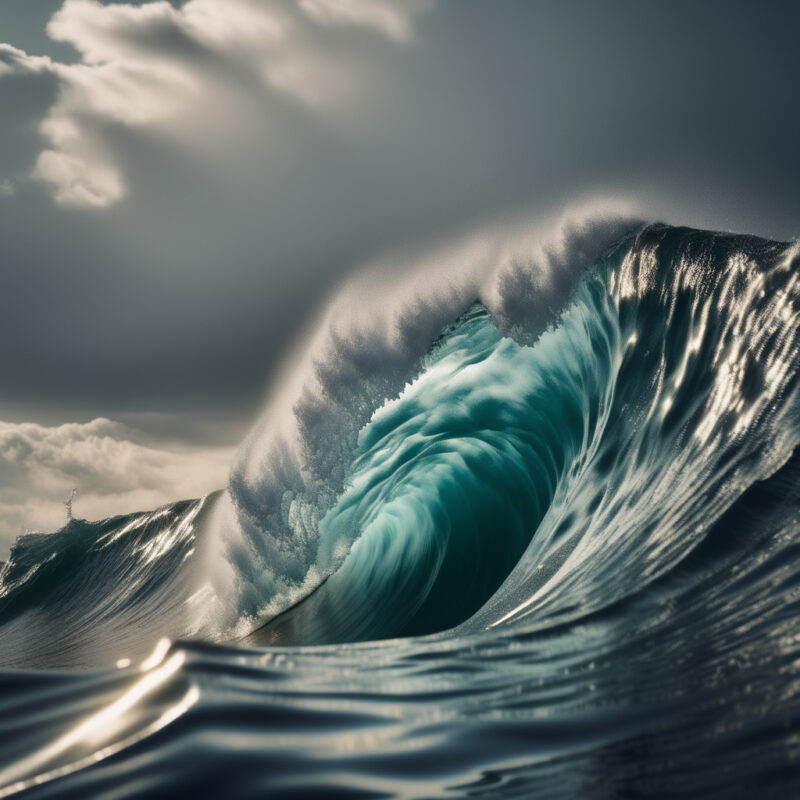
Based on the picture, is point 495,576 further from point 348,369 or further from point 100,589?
point 100,589

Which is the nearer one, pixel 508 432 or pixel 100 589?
pixel 508 432

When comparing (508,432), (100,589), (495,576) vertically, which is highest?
(100,589)

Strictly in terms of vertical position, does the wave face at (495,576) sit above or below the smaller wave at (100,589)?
below

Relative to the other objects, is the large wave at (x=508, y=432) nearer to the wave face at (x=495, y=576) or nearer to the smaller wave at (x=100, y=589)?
the wave face at (x=495, y=576)

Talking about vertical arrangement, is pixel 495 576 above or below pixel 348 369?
below

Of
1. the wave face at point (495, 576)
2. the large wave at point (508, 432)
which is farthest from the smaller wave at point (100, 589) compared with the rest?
the large wave at point (508, 432)

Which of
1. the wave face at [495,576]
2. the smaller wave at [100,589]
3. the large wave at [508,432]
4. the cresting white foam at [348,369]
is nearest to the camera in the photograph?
the wave face at [495,576]

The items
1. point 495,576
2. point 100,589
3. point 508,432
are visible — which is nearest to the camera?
point 495,576

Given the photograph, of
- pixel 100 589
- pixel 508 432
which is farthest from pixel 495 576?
pixel 100 589

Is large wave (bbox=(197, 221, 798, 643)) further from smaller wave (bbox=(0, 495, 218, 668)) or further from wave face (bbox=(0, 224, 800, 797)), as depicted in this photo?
smaller wave (bbox=(0, 495, 218, 668))
